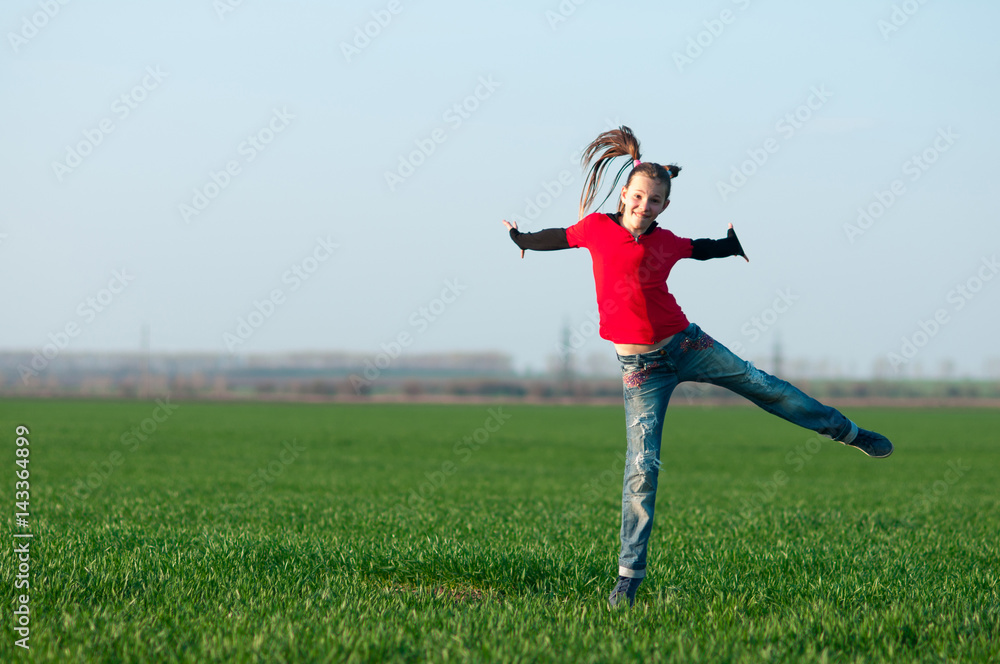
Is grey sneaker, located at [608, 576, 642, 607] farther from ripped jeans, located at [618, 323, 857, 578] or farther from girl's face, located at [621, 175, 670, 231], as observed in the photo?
girl's face, located at [621, 175, 670, 231]

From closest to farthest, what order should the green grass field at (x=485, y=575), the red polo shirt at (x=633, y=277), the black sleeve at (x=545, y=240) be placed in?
the green grass field at (x=485, y=575) < the red polo shirt at (x=633, y=277) < the black sleeve at (x=545, y=240)

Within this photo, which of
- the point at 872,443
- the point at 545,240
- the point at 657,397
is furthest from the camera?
the point at 872,443

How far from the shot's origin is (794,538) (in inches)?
352

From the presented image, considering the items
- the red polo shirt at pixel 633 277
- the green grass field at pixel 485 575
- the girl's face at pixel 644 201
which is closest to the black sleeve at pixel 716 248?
the red polo shirt at pixel 633 277

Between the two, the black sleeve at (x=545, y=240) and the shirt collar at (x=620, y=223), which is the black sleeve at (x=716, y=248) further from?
the black sleeve at (x=545, y=240)

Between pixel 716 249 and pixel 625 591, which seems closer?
pixel 625 591

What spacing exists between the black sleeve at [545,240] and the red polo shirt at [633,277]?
6cm

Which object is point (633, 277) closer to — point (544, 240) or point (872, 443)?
point (544, 240)

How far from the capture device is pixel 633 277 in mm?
4934

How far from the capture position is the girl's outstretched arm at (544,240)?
5133 millimetres

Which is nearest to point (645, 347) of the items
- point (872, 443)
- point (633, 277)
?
point (633, 277)

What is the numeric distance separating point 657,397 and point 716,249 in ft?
3.35

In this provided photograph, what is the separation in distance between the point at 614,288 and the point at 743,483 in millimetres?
16089

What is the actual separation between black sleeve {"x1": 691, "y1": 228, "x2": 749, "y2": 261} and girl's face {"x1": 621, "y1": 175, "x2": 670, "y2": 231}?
1.21ft
